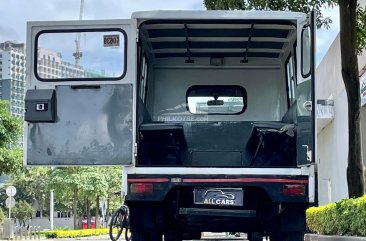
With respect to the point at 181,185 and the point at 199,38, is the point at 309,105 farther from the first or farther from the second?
the point at 199,38

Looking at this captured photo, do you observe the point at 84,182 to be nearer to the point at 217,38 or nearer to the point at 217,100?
the point at 217,100

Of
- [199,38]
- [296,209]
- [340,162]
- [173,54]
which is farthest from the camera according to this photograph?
[340,162]

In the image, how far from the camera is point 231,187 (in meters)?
6.82

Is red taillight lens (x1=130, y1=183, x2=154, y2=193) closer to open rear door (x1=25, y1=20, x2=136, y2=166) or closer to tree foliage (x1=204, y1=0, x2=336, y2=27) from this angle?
open rear door (x1=25, y1=20, x2=136, y2=166)

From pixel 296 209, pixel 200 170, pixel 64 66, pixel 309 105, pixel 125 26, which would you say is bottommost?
pixel 296 209

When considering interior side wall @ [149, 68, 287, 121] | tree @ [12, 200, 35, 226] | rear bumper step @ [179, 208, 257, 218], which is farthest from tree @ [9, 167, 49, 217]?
rear bumper step @ [179, 208, 257, 218]

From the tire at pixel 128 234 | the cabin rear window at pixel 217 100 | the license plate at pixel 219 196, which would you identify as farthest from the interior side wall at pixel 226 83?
the license plate at pixel 219 196

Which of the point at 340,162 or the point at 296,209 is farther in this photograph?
the point at 340,162

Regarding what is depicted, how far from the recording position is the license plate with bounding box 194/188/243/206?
6.85 metres

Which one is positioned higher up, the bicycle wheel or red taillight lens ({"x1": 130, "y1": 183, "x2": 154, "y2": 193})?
red taillight lens ({"x1": 130, "y1": 183, "x2": 154, "y2": 193})

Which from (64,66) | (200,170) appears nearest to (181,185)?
(200,170)

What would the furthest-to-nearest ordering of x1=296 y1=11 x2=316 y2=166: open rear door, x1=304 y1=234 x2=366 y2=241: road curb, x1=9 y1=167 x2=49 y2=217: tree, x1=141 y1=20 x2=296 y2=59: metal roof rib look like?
x1=9 y1=167 x2=49 y2=217: tree → x1=141 y1=20 x2=296 y2=59: metal roof rib → x1=304 y1=234 x2=366 y2=241: road curb → x1=296 y1=11 x2=316 y2=166: open rear door

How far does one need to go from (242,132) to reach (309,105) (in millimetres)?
2283

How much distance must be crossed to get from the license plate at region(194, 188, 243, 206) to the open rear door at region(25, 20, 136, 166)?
84 cm
